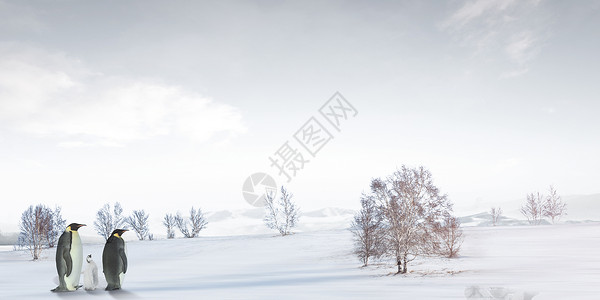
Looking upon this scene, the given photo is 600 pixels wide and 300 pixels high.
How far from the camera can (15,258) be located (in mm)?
51156

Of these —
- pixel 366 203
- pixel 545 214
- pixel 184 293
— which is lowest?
pixel 545 214

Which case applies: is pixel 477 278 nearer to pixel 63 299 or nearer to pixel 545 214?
pixel 63 299

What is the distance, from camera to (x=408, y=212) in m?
22.5

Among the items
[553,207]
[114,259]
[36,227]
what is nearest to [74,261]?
[114,259]

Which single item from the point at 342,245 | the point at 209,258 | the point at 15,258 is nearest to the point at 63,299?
the point at 209,258

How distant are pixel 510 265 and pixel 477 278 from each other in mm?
6534

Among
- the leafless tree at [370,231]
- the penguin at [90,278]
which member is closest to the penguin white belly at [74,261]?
the penguin at [90,278]

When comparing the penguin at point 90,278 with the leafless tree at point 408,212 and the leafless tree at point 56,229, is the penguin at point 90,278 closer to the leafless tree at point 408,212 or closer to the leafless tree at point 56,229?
the leafless tree at point 408,212

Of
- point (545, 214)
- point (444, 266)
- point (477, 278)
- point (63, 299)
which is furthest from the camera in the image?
point (545, 214)

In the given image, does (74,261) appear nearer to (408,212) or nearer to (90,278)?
(90,278)

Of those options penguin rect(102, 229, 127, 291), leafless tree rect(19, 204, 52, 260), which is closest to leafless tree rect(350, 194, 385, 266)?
penguin rect(102, 229, 127, 291)

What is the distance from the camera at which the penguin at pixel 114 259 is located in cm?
1320

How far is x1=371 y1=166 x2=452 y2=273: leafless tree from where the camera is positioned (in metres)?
22.1

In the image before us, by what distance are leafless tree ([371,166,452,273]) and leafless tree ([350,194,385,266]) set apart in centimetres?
44
